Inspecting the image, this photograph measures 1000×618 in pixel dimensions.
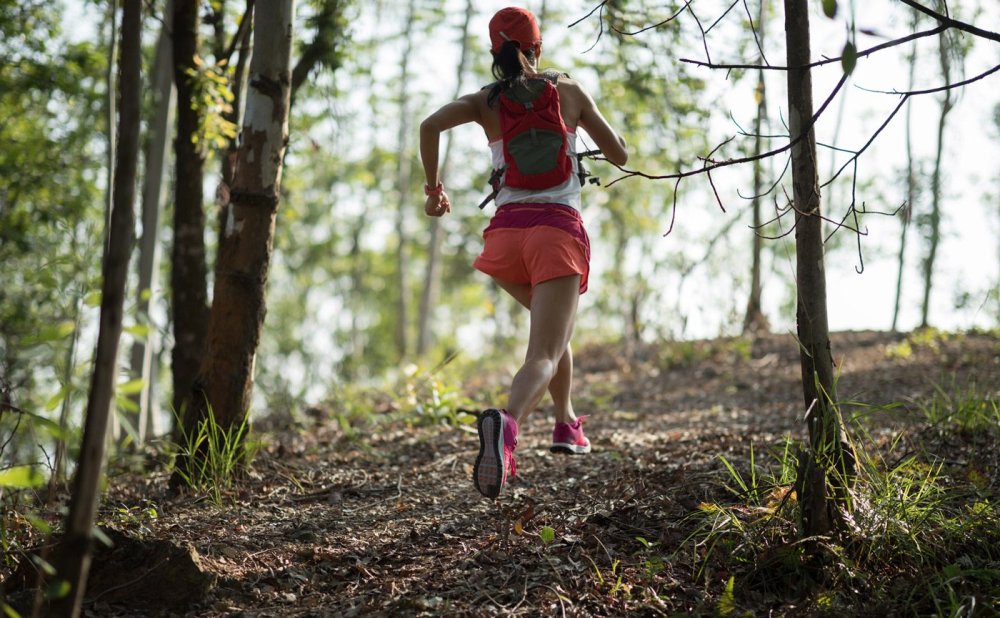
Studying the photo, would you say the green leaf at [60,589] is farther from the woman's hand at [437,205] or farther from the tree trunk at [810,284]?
the woman's hand at [437,205]

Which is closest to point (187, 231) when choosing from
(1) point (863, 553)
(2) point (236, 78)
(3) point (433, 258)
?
(2) point (236, 78)

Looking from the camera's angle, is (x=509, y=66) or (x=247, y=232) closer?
(x=509, y=66)

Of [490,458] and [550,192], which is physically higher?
[550,192]

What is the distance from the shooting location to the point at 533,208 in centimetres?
343

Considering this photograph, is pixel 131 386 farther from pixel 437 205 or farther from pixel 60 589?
pixel 437 205

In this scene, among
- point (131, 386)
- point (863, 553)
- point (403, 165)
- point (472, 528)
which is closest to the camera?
point (131, 386)

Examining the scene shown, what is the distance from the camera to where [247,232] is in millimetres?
3807

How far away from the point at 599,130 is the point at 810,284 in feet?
→ 4.08

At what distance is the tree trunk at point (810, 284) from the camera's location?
272 cm

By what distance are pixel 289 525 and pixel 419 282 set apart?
114 feet

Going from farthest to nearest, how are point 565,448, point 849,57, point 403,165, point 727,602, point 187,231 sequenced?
point 403,165
point 187,231
point 565,448
point 727,602
point 849,57

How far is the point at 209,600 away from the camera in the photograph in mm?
2541

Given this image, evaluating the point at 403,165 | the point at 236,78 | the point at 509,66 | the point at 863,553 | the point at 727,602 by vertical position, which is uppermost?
the point at 403,165

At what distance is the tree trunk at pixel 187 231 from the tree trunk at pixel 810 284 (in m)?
4.02
